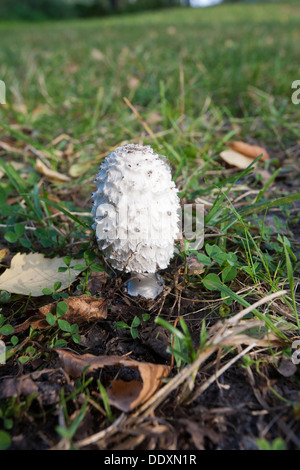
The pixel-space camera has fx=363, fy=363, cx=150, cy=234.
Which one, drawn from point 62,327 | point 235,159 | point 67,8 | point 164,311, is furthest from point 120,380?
point 67,8

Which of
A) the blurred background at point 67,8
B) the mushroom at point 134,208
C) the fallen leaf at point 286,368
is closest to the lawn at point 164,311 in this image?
the fallen leaf at point 286,368

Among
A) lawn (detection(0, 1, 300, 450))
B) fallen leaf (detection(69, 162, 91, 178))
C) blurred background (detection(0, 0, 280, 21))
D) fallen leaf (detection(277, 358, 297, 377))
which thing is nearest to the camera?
lawn (detection(0, 1, 300, 450))

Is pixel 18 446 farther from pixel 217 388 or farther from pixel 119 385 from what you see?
pixel 217 388

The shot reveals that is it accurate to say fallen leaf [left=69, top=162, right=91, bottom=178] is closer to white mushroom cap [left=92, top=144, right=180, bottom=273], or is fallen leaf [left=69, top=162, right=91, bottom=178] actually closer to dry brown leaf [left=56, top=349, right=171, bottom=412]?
white mushroom cap [left=92, top=144, right=180, bottom=273]

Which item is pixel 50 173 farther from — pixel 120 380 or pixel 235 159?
pixel 120 380

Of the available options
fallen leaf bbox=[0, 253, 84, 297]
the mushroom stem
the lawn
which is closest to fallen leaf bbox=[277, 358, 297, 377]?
the lawn
